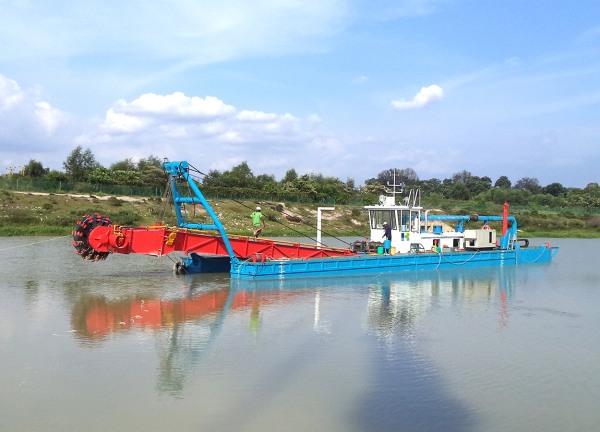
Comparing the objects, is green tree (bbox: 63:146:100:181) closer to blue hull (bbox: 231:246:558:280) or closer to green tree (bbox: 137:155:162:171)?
green tree (bbox: 137:155:162:171)

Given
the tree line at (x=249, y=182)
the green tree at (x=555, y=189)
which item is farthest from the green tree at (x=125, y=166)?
the green tree at (x=555, y=189)

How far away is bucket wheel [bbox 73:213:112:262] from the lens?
60.7 ft

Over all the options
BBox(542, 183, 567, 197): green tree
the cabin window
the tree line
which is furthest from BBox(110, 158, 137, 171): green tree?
BBox(542, 183, 567, 197): green tree

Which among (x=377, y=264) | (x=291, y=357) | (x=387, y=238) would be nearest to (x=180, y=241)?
(x=377, y=264)

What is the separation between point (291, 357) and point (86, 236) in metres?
10.4

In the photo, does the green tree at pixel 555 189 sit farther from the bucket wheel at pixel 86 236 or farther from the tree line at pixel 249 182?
the bucket wheel at pixel 86 236

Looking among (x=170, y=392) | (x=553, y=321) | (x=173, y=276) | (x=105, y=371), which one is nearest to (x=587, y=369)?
(x=553, y=321)

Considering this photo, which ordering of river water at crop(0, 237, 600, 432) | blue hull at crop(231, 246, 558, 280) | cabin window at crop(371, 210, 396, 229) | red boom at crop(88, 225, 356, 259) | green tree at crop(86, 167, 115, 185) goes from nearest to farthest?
river water at crop(0, 237, 600, 432)
red boom at crop(88, 225, 356, 259)
blue hull at crop(231, 246, 558, 280)
cabin window at crop(371, 210, 396, 229)
green tree at crop(86, 167, 115, 185)

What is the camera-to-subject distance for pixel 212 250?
20.3 metres

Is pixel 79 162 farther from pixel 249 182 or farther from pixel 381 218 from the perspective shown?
pixel 381 218

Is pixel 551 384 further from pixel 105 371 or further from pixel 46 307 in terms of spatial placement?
pixel 46 307

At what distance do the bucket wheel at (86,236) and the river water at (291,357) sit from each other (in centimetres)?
103

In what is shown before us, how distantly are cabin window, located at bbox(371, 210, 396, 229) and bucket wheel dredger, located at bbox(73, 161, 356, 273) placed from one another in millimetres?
2886

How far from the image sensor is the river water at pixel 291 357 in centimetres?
816
